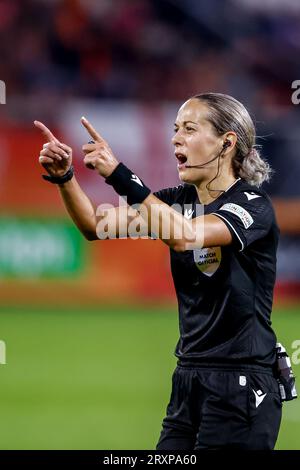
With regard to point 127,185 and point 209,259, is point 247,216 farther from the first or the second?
point 127,185

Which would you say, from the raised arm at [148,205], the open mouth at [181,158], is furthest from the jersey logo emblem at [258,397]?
the open mouth at [181,158]

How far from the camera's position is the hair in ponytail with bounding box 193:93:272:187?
16.5 feet

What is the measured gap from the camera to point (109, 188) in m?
15.5

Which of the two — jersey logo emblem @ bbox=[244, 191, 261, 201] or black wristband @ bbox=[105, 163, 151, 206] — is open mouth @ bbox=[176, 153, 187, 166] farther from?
black wristband @ bbox=[105, 163, 151, 206]

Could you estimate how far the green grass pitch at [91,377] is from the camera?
843 cm

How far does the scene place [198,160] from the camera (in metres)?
5.05

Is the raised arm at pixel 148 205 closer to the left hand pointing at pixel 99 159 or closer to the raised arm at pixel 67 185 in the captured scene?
the left hand pointing at pixel 99 159

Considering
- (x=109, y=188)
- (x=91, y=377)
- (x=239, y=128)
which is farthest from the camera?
(x=109, y=188)

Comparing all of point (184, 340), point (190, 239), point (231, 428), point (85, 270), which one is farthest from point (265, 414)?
point (85, 270)

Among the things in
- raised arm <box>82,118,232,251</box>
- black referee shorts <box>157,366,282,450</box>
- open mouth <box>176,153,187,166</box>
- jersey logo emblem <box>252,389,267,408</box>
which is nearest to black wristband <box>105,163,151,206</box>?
raised arm <box>82,118,232,251</box>

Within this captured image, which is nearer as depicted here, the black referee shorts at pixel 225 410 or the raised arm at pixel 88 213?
the black referee shorts at pixel 225 410

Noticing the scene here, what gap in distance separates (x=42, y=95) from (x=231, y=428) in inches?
524

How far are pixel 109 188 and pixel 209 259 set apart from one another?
10.7 metres

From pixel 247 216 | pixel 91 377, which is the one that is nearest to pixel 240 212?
pixel 247 216
